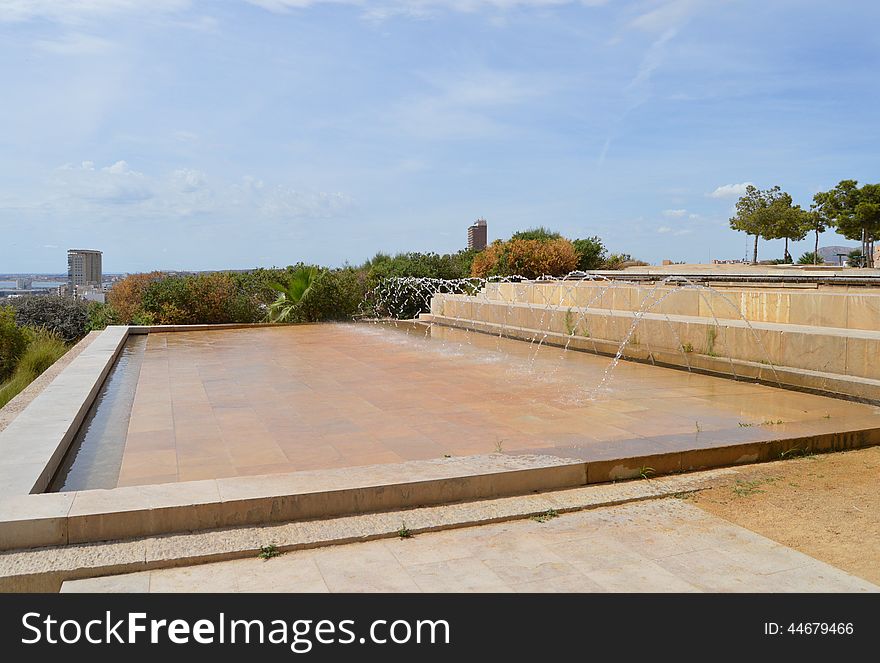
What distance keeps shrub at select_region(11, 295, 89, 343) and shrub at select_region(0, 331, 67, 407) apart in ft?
22.6

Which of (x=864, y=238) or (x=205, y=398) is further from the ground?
(x=864, y=238)

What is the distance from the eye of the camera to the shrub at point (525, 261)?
20391 millimetres

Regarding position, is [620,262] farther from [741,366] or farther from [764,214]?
[741,366]

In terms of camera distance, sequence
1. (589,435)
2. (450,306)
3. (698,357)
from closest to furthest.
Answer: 1. (589,435)
2. (698,357)
3. (450,306)

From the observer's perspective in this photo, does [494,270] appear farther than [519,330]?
Yes

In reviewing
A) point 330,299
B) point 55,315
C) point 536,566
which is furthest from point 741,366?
point 55,315

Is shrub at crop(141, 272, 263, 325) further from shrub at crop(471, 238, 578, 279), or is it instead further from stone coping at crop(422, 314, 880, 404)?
stone coping at crop(422, 314, 880, 404)

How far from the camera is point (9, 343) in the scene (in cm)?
1237

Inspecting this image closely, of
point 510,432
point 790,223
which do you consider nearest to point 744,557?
point 510,432

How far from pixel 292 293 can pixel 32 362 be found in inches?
284

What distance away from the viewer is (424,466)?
4082 mm
